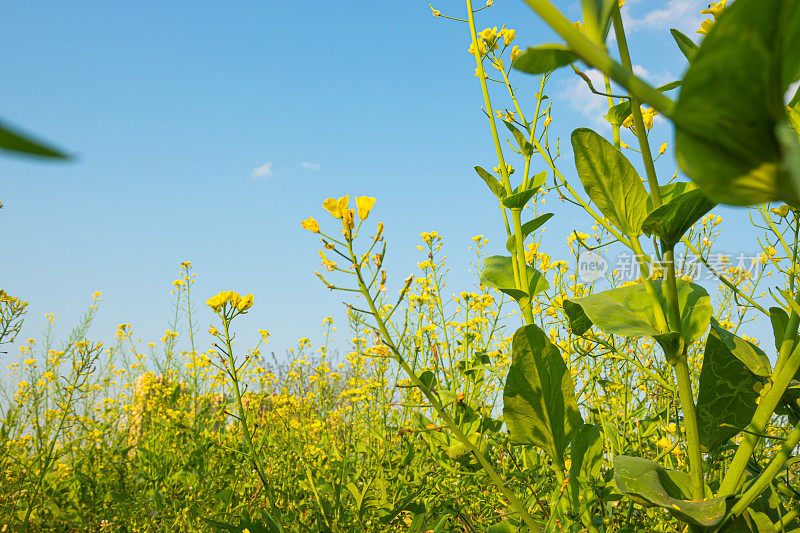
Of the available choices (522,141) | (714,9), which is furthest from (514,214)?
(714,9)

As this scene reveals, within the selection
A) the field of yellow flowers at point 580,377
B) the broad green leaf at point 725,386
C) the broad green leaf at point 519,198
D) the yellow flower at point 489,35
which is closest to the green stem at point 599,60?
the field of yellow flowers at point 580,377

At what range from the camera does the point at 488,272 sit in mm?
1547

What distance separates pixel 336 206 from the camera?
104 cm

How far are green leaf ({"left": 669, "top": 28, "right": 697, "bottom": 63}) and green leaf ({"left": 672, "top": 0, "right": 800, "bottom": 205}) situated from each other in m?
0.68

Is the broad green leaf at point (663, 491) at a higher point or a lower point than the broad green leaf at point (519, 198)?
lower

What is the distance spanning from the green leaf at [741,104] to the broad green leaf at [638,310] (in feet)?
1.98

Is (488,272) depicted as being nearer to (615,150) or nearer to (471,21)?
(615,150)

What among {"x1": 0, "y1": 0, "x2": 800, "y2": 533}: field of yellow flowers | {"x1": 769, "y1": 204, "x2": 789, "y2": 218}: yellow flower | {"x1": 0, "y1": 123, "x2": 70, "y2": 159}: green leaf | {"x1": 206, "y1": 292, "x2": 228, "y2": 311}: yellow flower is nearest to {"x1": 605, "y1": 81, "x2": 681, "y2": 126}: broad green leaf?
{"x1": 0, "y1": 0, "x2": 800, "y2": 533}: field of yellow flowers

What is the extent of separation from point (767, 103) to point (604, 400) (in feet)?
8.95

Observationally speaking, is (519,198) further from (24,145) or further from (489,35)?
(24,145)

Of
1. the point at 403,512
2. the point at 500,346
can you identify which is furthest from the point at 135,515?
the point at 500,346

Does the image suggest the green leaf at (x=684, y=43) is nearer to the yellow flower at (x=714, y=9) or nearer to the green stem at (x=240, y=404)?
the yellow flower at (x=714, y=9)

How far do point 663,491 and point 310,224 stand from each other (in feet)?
2.56

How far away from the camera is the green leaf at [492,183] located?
1404mm
